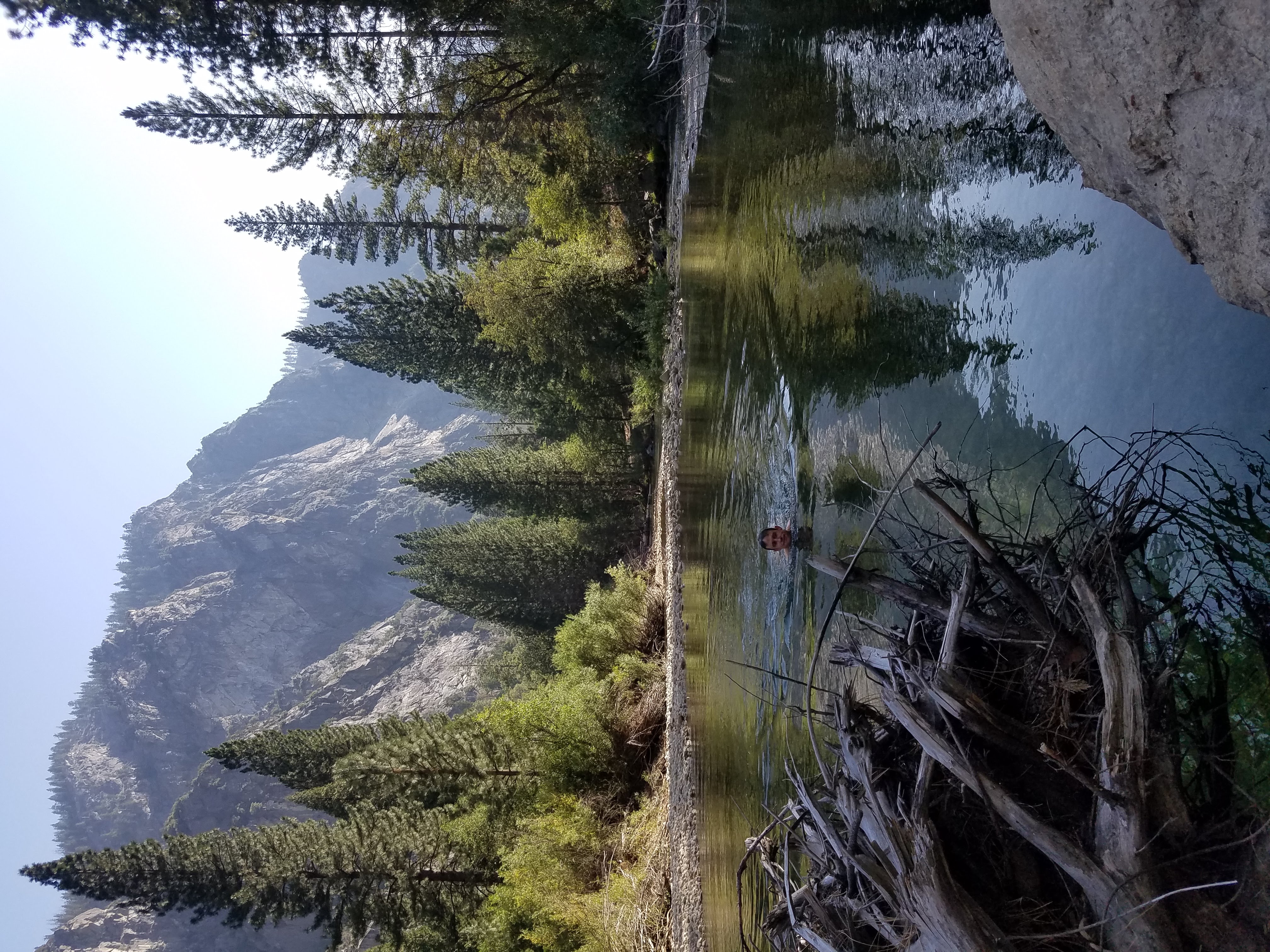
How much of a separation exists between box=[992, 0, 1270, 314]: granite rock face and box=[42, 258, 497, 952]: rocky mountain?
43.4 meters

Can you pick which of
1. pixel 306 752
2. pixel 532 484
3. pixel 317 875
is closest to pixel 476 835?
pixel 317 875

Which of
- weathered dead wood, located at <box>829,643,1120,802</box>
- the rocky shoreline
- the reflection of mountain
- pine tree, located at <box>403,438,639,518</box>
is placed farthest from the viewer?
pine tree, located at <box>403,438,639,518</box>

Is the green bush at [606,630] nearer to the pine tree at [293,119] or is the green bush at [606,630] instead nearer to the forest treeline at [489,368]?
the forest treeline at [489,368]

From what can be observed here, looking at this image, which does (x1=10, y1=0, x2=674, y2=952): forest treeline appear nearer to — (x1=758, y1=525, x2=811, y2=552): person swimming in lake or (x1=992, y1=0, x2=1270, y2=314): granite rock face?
(x1=758, y1=525, x2=811, y2=552): person swimming in lake

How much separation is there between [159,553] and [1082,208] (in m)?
97.8

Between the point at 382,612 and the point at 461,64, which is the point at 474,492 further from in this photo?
the point at 382,612

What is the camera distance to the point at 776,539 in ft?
25.1

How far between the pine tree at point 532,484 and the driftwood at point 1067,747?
18.7m

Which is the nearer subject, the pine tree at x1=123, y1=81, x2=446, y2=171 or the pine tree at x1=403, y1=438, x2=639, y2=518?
the pine tree at x1=123, y1=81, x2=446, y2=171

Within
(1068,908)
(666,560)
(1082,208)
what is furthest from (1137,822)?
(666,560)

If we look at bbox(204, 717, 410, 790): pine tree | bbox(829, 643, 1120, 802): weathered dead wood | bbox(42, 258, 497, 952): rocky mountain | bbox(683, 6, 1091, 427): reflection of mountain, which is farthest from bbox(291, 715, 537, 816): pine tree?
bbox(42, 258, 497, 952): rocky mountain

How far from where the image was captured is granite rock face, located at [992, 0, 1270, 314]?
8.99 feet

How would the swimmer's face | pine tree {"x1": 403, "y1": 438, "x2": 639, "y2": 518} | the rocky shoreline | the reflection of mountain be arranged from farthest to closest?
pine tree {"x1": 403, "y1": 438, "x2": 639, "y2": 518} < the rocky shoreline < the swimmer's face < the reflection of mountain

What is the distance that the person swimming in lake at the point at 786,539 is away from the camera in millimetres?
7398
